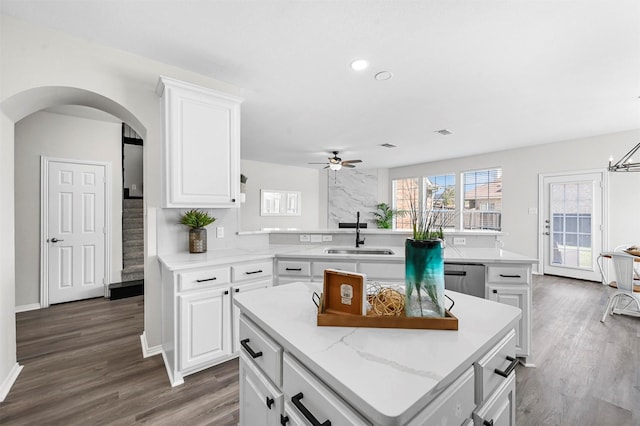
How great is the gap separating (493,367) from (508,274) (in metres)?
1.74

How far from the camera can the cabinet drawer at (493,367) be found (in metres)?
0.80

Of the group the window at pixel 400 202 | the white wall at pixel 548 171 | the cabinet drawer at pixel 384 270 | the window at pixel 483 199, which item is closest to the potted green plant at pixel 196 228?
the cabinet drawer at pixel 384 270

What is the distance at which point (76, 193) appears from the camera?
12.9 ft

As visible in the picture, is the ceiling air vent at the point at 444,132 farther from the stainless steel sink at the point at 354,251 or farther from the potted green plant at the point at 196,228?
the potted green plant at the point at 196,228

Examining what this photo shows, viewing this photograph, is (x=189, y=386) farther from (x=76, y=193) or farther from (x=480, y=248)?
(x=76, y=193)

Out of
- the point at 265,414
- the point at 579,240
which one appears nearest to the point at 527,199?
the point at 579,240

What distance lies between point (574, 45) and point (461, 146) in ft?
11.4

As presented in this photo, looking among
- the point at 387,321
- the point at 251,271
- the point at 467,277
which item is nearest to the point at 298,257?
the point at 251,271

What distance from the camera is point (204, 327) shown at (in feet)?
7.00

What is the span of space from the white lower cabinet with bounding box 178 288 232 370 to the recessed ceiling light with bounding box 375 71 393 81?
8.04 feet

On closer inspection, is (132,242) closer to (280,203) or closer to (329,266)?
(329,266)

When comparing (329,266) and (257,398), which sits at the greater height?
(329,266)

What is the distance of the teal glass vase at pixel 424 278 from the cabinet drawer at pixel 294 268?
1696 millimetres

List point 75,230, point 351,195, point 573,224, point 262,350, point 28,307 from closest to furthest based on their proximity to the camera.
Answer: point 262,350 → point 28,307 → point 75,230 → point 573,224 → point 351,195
